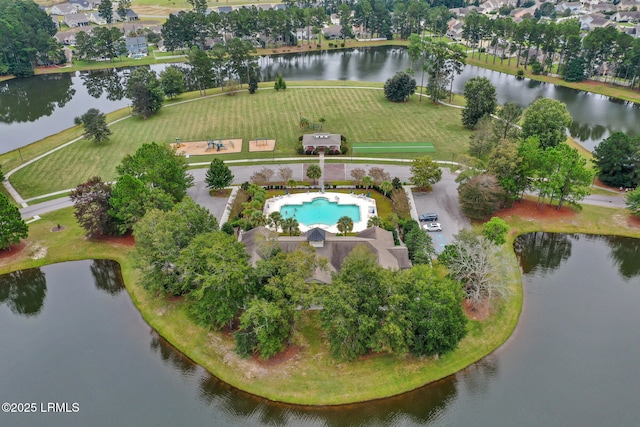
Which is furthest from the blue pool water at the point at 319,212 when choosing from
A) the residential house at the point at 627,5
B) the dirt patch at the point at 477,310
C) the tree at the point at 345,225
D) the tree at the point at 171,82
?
the residential house at the point at 627,5

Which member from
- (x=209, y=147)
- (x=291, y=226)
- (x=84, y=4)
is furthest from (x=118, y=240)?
(x=84, y=4)

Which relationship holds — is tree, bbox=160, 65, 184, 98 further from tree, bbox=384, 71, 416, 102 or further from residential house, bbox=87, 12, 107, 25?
residential house, bbox=87, 12, 107, 25

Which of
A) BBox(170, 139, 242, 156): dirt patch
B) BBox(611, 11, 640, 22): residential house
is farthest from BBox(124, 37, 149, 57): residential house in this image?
BBox(611, 11, 640, 22): residential house

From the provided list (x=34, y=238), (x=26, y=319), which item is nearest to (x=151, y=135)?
(x=34, y=238)

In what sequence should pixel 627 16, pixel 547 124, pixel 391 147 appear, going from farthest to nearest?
pixel 627 16
pixel 391 147
pixel 547 124

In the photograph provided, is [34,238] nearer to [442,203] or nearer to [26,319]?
[26,319]

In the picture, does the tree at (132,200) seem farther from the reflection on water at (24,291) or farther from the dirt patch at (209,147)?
the dirt patch at (209,147)

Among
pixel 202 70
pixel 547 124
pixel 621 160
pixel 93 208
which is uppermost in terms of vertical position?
pixel 202 70

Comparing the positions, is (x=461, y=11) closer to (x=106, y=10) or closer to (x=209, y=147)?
(x=106, y=10)
